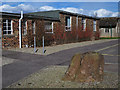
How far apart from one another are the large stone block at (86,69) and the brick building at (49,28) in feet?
33.9

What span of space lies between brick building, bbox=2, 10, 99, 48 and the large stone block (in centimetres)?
1034

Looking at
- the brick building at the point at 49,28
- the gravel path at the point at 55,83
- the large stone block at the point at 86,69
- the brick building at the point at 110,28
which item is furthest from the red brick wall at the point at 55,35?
the brick building at the point at 110,28

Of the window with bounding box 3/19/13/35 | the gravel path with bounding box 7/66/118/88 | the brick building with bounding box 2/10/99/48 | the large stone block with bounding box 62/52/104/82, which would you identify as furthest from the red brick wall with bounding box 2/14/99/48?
the large stone block with bounding box 62/52/104/82

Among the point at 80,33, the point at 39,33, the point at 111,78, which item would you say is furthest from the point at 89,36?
the point at 111,78

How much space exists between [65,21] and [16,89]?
18.7 metres

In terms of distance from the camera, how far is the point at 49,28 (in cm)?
1956

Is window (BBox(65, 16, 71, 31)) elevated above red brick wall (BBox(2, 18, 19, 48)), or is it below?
above

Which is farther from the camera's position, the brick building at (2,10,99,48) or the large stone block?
the brick building at (2,10,99,48)

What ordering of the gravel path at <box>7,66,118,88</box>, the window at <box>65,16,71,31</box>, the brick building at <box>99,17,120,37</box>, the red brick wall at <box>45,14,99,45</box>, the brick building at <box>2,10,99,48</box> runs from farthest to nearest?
the brick building at <box>99,17,120,37</box>, the window at <box>65,16,71,31</box>, the red brick wall at <box>45,14,99,45</box>, the brick building at <box>2,10,99,48</box>, the gravel path at <box>7,66,118,88</box>

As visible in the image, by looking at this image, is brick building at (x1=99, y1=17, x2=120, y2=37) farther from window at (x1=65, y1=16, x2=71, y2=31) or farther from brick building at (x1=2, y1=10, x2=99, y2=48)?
window at (x1=65, y1=16, x2=71, y2=31)

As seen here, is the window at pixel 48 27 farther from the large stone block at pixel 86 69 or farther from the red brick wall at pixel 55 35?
the large stone block at pixel 86 69

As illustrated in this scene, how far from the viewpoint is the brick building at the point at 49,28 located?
15188 millimetres

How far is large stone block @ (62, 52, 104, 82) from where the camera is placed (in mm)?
5555

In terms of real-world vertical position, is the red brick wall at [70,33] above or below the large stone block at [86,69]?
above
